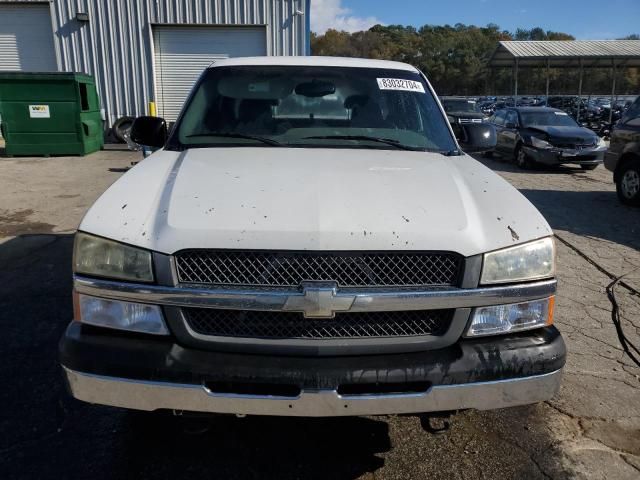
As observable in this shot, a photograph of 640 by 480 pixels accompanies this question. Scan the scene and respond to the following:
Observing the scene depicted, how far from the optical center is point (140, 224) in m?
2.18

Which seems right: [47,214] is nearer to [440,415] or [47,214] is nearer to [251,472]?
[251,472]

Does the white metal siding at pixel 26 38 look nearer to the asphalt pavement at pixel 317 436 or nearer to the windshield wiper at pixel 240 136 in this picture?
the asphalt pavement at pixel 317 436

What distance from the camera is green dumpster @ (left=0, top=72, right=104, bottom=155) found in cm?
1223

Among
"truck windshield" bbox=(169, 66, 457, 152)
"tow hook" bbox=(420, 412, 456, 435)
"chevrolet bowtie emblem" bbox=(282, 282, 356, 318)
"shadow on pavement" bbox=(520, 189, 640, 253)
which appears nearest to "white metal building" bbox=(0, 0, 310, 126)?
"shadow on pavement" bbox=(520, 189, 640, 253)

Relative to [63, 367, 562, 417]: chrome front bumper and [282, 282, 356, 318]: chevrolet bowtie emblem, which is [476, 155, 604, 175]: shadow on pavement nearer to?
[63, 367, 562, 417]: chrome front bumper

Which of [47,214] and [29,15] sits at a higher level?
[29,15]

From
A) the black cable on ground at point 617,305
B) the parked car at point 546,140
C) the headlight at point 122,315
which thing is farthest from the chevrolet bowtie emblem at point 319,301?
the parked car at point 546,140

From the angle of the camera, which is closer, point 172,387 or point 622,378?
point 172,387

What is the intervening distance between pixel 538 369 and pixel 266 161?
5.32 ft

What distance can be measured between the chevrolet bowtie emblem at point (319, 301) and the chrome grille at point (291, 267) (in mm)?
56

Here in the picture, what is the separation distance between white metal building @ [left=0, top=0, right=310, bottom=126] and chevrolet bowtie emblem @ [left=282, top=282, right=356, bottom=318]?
1473cm

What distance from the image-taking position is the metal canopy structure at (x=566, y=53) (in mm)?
24797

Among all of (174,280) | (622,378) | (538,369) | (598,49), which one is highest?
(598,49)

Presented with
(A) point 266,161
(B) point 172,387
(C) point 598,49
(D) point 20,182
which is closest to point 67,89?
(D) point 20,182
